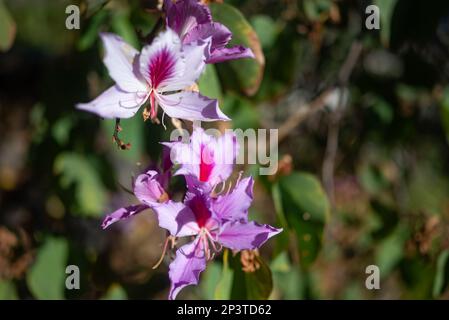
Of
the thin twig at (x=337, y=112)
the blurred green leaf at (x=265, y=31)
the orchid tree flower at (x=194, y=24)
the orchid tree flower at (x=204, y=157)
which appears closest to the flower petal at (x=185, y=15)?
the orchid tree flower at (x=194, y=24)

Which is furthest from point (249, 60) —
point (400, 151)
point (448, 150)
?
point (448, 150)

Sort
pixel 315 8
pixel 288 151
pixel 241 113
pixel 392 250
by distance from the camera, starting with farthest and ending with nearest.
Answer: pixel 288 151 < pixel 392 250 < pixel 315 8 < pixel 241 113

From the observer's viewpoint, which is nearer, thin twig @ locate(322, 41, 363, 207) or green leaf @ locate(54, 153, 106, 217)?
green leaf @ locate(54, 153, 106, 217)

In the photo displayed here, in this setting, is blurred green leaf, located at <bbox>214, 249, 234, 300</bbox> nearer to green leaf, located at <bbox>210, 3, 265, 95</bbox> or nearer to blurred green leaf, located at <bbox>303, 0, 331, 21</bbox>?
green leaf, located at <bbox>210, 3, 265, 95</bbox>

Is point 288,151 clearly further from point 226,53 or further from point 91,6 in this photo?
point 226,53

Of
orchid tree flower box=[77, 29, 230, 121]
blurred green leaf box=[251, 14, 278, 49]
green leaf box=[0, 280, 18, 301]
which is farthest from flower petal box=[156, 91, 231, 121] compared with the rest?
green leaf box=[0, 280, 18, 301]

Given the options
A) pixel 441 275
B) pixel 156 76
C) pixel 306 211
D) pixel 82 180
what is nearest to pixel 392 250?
pixel 441 275

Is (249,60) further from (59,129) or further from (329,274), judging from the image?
(329,274)
